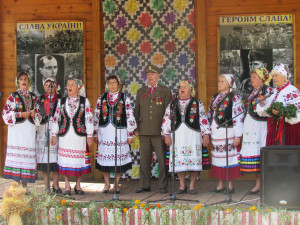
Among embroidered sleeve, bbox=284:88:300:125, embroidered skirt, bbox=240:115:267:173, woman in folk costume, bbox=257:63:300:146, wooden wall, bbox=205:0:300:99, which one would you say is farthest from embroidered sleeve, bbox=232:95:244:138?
wooden wall, bbox=205:0:300:99

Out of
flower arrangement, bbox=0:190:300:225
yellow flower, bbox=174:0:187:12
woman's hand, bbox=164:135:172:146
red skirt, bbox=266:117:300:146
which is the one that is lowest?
flower arrangement, bbox=0:190:300:225

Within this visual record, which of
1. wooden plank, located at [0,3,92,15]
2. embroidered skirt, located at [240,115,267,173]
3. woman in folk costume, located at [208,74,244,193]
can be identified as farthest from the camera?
wooden plank, located at [0,3,92,15]

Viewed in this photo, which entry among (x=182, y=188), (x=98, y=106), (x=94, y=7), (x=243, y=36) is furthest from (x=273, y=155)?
(x=94, y=7)

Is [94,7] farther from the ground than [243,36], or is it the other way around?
[94,7]

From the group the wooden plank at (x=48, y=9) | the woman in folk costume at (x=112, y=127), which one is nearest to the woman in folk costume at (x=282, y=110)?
the woman in folk costume at (x=112, y=127)

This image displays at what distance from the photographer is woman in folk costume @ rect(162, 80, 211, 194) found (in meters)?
6.00

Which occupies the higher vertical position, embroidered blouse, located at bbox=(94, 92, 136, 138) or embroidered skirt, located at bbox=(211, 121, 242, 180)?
embroidered blouse, located at bbox=(94, 92, 136, 138)

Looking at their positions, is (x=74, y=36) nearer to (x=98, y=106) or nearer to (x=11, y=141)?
(x=98, y=106)

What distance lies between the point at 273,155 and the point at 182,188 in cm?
190

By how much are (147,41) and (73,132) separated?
91.1 inches

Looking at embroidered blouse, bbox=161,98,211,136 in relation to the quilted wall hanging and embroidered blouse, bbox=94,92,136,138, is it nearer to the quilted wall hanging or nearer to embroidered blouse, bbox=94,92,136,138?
embroidered blouse, bbox=94,92,136,138

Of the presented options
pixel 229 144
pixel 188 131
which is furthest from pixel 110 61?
pixel 229 144

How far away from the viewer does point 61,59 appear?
25.2 ft

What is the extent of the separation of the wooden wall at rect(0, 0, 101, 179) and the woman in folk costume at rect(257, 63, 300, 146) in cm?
311
